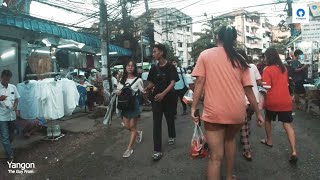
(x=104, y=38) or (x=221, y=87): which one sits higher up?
(x=104, y=38)

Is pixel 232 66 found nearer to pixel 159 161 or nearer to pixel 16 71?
pixel 159 161

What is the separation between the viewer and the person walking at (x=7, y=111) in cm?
584

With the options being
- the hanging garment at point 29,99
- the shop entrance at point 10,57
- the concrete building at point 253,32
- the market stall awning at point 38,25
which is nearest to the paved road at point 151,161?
the hanging garment at point 29,99

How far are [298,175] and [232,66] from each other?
206cm

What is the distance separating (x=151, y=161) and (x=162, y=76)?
4.87 ft

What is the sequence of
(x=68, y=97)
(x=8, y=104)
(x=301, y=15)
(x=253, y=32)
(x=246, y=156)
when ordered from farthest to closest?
1. (x=253, y=32)
2. (x=301, y=15)
3. (x=68, y=97)
4. (x=8, y=104)
5. (x=246, y=156)

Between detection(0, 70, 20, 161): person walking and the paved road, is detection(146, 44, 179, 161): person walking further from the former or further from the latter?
detection(0, 70, 20, 161): person walking

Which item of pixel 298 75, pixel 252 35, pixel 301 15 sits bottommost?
pixel 298 75

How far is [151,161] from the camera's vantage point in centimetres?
546

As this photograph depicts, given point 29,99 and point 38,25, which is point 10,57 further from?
point 29,99

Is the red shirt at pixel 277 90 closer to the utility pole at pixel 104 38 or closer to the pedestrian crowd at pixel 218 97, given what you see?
the pedestrian crowd at pixel 218 97

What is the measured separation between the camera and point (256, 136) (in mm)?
6879

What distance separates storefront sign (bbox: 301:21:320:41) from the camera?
10945mm

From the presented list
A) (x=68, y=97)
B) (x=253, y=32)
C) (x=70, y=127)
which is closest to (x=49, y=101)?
(x=68, y=97)
